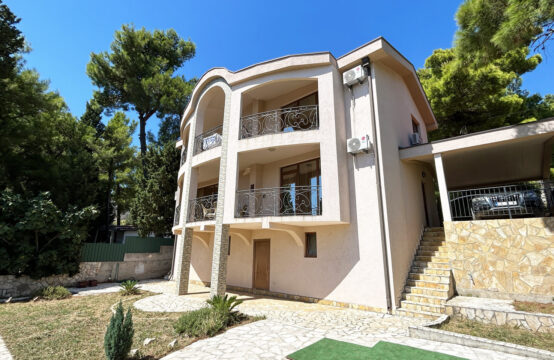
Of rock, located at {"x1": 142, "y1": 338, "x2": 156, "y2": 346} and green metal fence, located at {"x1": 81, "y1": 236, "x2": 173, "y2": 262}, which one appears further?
green metal fence, located at {"x1": 81, "y1": 236, "x2": 173, "y2": 262}

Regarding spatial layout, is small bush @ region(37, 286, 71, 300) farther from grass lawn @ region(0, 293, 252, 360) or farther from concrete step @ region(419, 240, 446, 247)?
concrete step @ region(419, 240, 446, 247)

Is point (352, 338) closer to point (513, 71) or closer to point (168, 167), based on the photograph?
point (168, 167)

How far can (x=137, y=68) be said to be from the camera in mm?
21844

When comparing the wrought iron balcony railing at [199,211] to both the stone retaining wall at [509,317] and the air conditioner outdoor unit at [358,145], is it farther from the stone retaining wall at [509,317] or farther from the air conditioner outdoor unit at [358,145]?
the stone retaining wall at [509,317]

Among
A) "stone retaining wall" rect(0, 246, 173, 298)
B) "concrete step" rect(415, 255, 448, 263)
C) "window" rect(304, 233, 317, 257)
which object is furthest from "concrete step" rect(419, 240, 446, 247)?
"stone retaining wall" rect(0, 246, 173, 298)

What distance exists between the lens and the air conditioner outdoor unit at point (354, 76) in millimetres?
9288

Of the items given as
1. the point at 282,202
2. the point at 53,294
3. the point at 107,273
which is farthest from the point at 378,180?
the point at 107,273

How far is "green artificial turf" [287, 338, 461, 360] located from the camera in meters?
4.50

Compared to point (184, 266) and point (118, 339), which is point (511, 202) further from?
point (184, 266)

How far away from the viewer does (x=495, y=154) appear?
9.83 metres

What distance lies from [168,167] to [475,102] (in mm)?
19862

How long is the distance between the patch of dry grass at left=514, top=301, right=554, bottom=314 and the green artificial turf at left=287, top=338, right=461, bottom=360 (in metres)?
3.34

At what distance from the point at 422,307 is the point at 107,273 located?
15.8 m

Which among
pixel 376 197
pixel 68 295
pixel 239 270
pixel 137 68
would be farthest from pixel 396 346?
pixel 137 68
